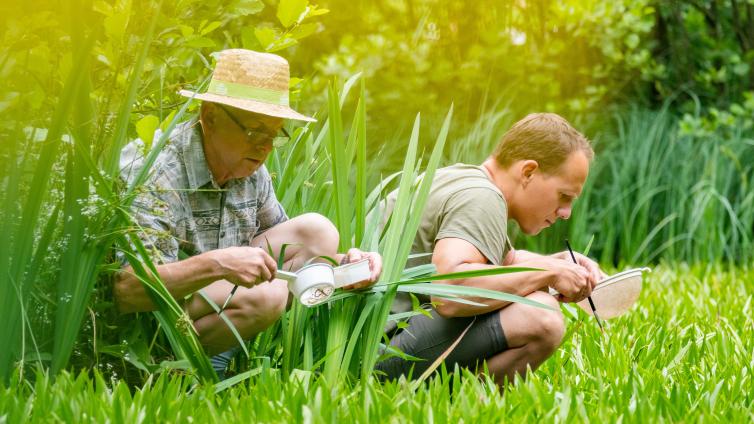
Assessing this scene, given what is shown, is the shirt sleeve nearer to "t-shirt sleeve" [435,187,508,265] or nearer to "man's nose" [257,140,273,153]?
"man's nose" [257,140,273,153]

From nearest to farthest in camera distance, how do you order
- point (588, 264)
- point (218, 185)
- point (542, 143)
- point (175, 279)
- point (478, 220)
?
point (175, 279) → point (218, 185) → point (478, 220) → point (542, 143) → point (588, 264)

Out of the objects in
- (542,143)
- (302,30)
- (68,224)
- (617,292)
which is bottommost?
A: (617,292)

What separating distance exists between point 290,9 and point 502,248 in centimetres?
97

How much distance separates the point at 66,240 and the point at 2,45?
489mm

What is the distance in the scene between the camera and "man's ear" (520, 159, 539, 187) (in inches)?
136

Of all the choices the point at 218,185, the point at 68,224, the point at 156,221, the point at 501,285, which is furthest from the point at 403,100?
the point at 68,224

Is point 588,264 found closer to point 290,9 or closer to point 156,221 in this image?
point 290,9

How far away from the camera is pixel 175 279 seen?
8.93 feet

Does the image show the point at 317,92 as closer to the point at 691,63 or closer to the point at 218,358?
the point at 691,63

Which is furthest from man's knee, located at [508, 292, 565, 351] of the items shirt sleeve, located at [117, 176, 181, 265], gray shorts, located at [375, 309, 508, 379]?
shirt sleeve, located at [117, 176, 181, 265]

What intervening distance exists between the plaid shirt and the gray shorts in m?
0.58

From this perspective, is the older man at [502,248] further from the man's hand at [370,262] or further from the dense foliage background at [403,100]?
the dense foliage background at [403,100]

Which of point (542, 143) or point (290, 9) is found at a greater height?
point (290, 9)

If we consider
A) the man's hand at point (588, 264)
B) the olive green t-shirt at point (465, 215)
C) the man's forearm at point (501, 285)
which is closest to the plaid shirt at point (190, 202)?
the olive green t-shirt at point (465, 215)
